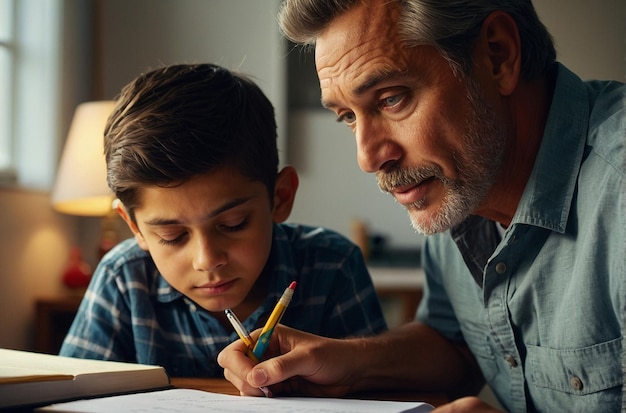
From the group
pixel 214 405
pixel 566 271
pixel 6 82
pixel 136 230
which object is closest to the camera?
pixel 214 405

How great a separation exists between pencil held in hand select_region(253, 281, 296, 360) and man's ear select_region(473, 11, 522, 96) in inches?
19.7

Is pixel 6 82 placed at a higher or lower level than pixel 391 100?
lower

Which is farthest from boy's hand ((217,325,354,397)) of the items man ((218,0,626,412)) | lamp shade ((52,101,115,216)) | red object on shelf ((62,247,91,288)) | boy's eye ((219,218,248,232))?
red object on shelf ((62,247,91,288))

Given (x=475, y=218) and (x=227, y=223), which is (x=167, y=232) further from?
(x=475, y=218)

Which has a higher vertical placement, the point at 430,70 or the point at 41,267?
the point at 430,70

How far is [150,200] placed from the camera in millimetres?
1292

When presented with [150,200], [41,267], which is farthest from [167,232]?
[41,267]

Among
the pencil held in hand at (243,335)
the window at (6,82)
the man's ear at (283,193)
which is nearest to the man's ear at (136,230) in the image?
the man's ear at (283,193)

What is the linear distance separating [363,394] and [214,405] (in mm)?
291

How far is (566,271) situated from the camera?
1100mm

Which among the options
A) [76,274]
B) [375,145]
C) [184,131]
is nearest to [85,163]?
[76,274]

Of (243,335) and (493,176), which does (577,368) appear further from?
(243,335)

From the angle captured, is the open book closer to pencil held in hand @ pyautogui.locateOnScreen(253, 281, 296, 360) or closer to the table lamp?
pencil held in hand @ pyautogui.locateOnScreen(253, 281, 296, 360)

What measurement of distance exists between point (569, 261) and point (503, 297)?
0.14 metres
